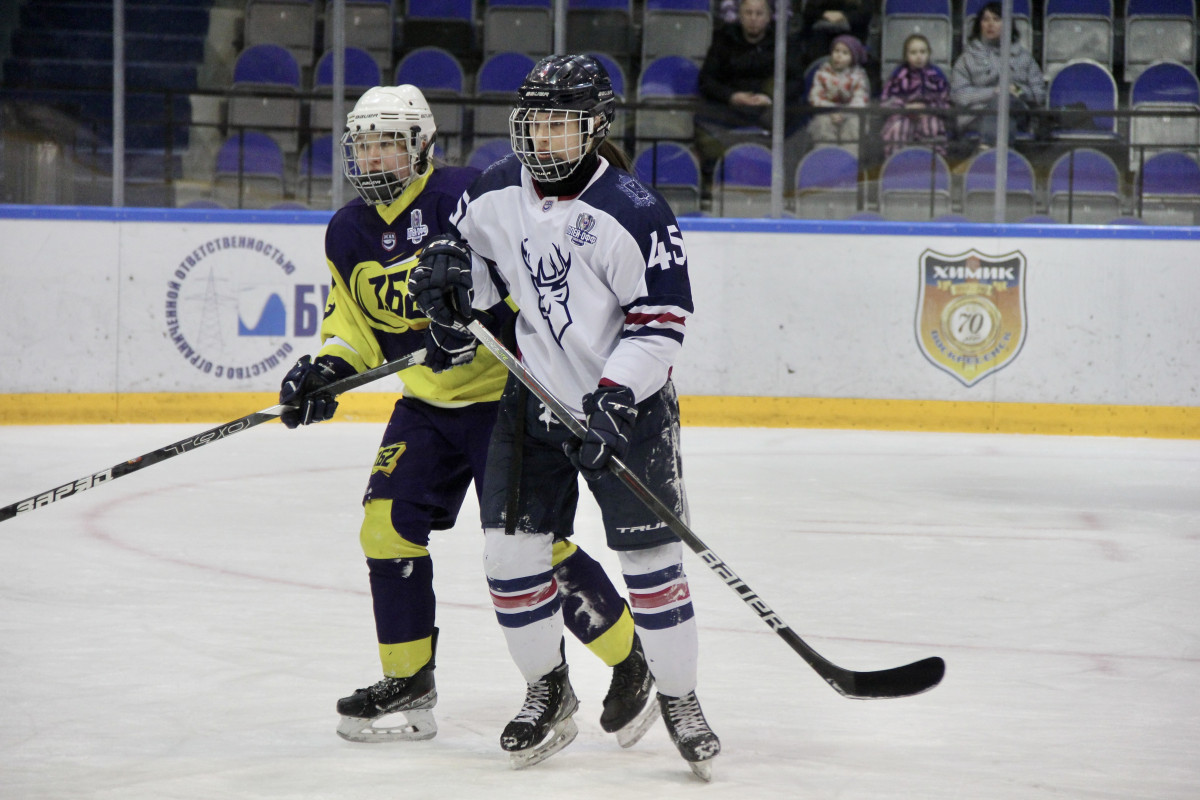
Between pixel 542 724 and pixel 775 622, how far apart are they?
1.39ft

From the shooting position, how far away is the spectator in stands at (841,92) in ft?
23.6

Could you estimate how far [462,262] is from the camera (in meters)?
2.27

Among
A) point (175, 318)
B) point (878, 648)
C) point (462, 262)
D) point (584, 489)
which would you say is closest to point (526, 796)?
point (462, 262)

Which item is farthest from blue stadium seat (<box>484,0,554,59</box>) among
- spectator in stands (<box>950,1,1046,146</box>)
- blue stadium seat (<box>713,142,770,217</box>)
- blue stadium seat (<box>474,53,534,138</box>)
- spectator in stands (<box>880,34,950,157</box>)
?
spectator in stands (<box>950,1,1046,146</box>)

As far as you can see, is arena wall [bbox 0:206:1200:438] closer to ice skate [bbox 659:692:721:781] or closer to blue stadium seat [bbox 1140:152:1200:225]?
blue stadium seat [bbox 1140:152:1200:225]

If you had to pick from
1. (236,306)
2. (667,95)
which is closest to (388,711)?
(236,306)

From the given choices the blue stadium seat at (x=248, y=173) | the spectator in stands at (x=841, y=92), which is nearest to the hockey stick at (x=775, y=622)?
the blue stadium seat at (x=248, y=173)

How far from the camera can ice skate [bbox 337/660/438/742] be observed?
2375 mm

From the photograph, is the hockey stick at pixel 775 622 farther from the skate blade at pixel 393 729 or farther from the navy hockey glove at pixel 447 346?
the skate blade at pixel 393 729

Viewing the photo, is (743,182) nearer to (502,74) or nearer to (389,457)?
(502,74)

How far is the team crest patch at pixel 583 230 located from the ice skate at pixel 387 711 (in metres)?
0.87

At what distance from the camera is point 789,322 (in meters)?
7.11

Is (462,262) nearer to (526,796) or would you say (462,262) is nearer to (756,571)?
(526,796)

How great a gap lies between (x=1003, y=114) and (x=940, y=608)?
14.7 feet
